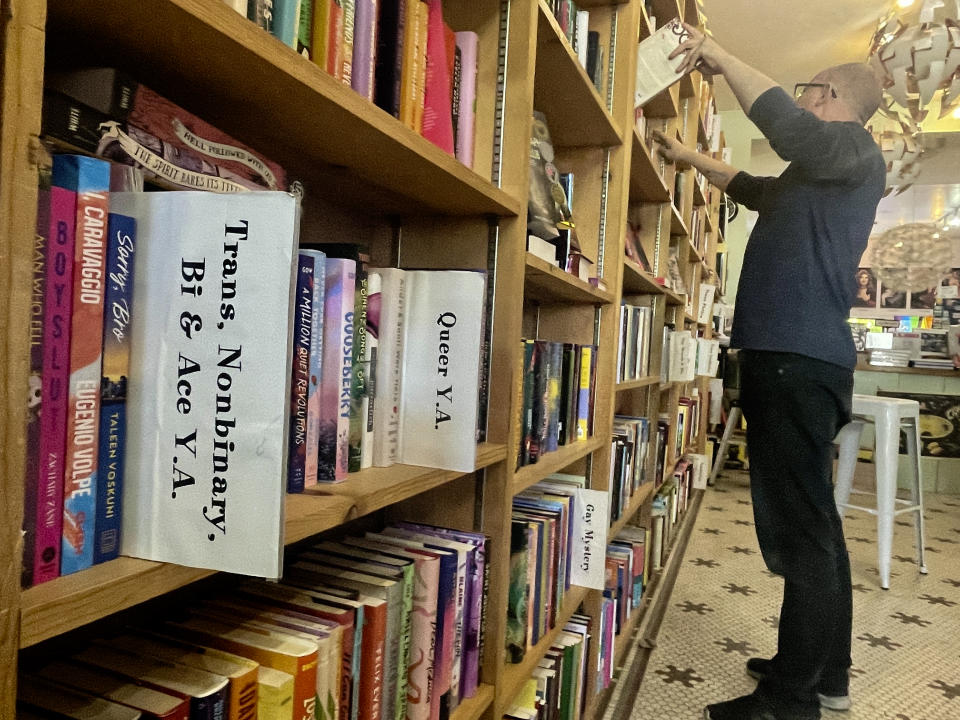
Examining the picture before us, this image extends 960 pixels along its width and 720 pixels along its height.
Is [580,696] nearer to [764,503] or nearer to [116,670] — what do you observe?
[764,503]

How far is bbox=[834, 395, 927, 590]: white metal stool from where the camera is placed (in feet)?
8.25

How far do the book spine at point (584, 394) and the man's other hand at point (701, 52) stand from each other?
2.39ft

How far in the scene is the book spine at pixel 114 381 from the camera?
0.42 m

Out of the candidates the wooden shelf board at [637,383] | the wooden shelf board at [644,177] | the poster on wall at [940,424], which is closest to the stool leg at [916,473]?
the wooden shelf board at [637,383]

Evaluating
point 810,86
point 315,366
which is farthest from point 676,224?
point 315,366

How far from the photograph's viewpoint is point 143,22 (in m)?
0.43

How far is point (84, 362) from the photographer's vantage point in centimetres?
40

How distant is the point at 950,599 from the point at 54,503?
9.66 ft

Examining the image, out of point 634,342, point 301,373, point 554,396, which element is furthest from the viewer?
point 634,342

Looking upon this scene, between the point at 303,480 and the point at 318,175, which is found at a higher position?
the point at 318,175

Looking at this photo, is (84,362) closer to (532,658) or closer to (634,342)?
(532,658)

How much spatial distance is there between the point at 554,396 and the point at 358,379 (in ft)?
2.03

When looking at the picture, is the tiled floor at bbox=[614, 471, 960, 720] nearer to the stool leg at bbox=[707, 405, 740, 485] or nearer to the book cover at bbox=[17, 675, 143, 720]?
the stool leg at bbox=[707, 405, 740, 485]

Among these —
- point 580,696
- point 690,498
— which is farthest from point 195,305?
point 690,498
